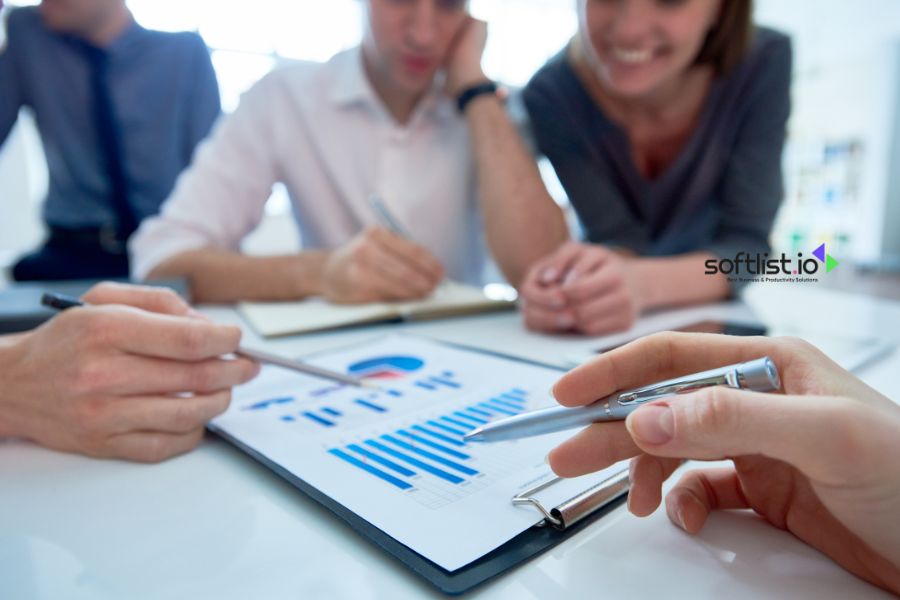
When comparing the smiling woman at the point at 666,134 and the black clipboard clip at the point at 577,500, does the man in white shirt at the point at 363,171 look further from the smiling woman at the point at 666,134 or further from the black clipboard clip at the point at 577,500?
the black clipboard clip at the point at 577,500

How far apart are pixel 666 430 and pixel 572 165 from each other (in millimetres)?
698

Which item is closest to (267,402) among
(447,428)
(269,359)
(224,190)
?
(269,359)

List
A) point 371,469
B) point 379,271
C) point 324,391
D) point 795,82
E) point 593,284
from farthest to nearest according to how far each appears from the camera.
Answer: point 795,82 < point 379,271 < point 593,284 < point 324,391 < point 371,469

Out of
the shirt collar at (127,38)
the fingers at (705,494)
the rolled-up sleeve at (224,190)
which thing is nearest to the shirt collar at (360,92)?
the rolled-up sleeve at (224,190)

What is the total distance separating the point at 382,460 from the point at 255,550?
2.9 inches

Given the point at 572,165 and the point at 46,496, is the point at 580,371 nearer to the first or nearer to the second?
the point at 46,496

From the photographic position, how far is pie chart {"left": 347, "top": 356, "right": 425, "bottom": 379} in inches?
15.6

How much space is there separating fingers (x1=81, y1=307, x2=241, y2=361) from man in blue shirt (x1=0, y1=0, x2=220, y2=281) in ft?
2.85

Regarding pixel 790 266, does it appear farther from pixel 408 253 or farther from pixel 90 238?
pixel 90 238

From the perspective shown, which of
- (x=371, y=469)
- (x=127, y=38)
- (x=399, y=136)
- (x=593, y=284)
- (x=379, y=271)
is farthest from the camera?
(x=127, y=38)

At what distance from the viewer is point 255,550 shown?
0.20m

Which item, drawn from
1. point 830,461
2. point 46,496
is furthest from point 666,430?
point 46,496

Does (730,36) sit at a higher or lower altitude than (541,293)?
higher

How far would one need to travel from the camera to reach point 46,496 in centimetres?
24
